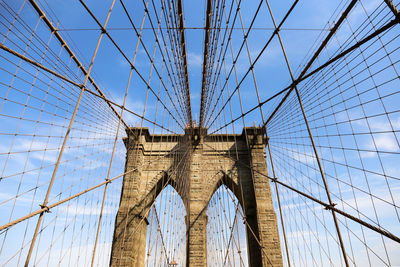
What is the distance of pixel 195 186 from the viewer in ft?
37.4

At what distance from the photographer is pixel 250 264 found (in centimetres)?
964

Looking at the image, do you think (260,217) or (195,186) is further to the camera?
(195,186)

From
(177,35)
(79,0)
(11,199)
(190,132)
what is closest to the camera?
(79,0)

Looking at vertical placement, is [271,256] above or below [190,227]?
below

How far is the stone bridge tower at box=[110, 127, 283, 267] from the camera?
9578 millimetres

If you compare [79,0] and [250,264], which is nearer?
[79,0]

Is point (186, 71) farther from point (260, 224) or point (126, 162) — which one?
point (260, 224)

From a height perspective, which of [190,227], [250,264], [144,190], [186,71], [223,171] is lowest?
[250,264]

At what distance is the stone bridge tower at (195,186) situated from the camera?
958 cm

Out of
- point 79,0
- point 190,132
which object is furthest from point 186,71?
point 79,0

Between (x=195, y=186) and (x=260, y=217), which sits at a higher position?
(x=195, y=186)

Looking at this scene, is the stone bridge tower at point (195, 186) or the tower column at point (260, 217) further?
the stone bridge tower at point (195, 186)

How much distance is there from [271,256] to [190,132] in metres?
7.63

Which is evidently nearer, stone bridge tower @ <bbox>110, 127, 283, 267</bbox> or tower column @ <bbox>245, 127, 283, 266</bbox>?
tower column @ <bbox>245, 127, 283, 266</bbox>
